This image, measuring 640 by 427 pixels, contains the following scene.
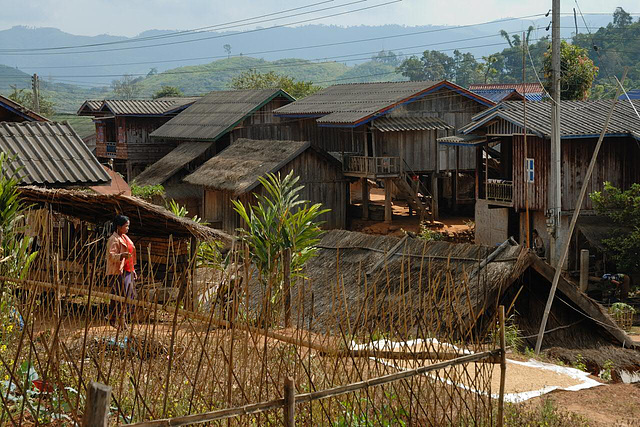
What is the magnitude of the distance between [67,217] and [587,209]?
1433 cm

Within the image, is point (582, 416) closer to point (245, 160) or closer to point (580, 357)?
point (580, 357)

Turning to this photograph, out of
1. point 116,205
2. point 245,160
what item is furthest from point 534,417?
point 245,160

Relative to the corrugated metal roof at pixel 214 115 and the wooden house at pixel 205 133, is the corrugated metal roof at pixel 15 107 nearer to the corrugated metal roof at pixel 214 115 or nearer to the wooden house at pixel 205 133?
the wooden house at pixel 205 133

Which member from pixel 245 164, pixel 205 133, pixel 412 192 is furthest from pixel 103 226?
pixel 205 133

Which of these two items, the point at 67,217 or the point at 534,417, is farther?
the point at 67,217

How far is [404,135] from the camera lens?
26797 millimetres

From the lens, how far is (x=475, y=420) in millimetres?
6414

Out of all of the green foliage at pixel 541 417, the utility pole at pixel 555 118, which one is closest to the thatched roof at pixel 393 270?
the green foliage at pixel 541 417

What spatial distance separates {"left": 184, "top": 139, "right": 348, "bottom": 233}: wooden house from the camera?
973 inches

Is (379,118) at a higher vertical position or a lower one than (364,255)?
higher

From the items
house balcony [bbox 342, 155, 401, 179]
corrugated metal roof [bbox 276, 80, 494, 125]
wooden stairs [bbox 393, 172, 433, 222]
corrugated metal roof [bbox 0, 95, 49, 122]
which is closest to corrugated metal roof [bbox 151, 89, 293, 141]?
corrugated metal roof [bbox 276, 80, 494, 125]

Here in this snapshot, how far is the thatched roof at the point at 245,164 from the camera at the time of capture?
24188mm

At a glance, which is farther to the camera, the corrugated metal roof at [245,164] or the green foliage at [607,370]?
the corrugated metal roof at [245,164]

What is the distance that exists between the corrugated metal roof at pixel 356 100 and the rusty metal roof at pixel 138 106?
7366 millimetres
